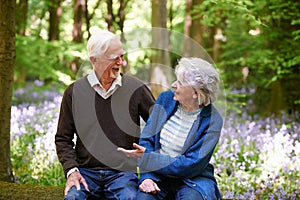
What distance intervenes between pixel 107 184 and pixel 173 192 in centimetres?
49

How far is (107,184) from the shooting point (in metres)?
3.58

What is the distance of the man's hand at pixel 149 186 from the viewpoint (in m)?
3.31

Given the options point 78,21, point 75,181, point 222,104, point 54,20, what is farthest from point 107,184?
point 54,20

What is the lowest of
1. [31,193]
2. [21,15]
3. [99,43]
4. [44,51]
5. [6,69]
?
[31,193]

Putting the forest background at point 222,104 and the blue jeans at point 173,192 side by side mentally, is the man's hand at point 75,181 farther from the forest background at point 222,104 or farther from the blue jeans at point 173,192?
the forest background at point 222,104

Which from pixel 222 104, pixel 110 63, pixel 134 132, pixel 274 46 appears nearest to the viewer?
pixel 110 63

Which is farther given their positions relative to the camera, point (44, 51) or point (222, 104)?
point (44, 51)

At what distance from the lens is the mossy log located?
3932 millimetres

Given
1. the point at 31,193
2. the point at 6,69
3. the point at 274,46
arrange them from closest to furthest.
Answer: the point at 31,193 → the point at 6,69 → the point at 274,46

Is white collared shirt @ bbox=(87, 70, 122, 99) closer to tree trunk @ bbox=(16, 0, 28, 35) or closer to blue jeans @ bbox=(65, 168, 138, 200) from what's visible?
blue jeans @ bbox=(65, 168, 138, 200)

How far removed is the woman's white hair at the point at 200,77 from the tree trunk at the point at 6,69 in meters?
2.02

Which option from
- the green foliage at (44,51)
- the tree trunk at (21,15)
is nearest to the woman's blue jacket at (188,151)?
the green foliage at (44,51)

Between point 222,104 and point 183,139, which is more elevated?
point 222,104

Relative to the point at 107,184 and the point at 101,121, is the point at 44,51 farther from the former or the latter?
the point at 107,184
